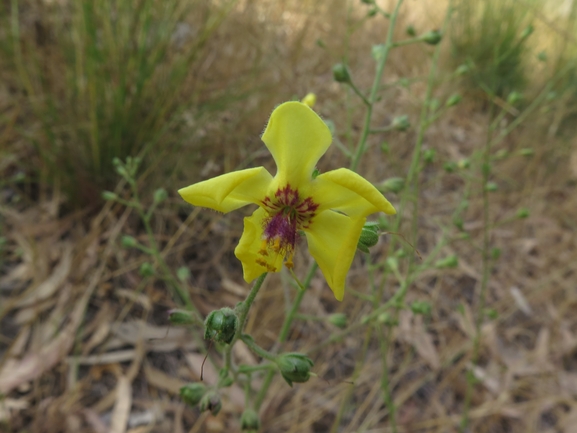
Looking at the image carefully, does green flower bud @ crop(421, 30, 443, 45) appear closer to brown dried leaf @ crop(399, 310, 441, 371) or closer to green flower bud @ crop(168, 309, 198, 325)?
green flower bud @ crop(168, 309, 198, 325)

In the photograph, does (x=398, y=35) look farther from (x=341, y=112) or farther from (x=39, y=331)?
(x=39, y=331)

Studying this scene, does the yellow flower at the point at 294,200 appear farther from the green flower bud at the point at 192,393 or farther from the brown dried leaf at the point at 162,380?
the brown dried leaf at the point at 162,380

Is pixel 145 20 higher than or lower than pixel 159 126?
higher

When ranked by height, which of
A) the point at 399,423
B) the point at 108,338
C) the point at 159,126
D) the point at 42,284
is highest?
the point at 159,126

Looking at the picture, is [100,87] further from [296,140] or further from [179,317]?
[296,140]

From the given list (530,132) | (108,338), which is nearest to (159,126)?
(108,338)

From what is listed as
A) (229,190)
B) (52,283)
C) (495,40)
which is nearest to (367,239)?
(229,190)
